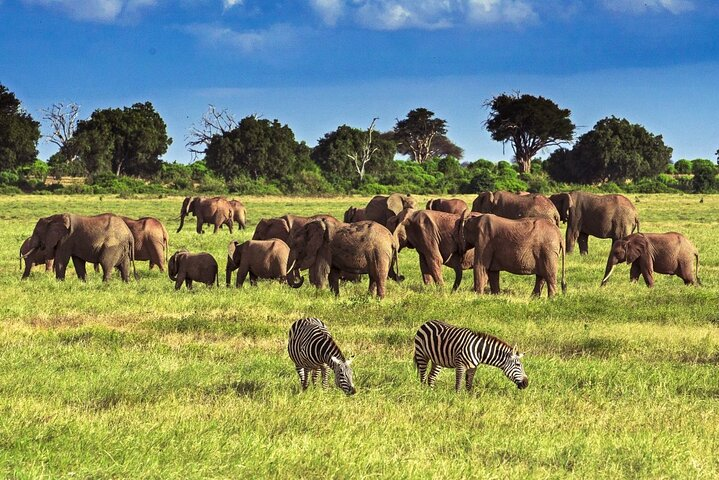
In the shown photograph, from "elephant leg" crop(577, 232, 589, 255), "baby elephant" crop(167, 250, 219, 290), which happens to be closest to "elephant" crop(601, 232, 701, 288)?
"elephant leg" crop(577, 232, 589, 255)

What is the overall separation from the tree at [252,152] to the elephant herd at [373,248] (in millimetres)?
56920

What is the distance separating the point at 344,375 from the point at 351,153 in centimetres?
8272

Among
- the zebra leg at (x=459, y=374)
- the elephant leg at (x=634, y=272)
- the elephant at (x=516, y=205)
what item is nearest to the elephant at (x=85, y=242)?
the elephant at (x=516, y=205)

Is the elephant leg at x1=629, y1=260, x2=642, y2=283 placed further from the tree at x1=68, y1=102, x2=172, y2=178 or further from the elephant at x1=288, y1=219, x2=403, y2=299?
the tree at x1=68, y1=102, x2=172, y2=178

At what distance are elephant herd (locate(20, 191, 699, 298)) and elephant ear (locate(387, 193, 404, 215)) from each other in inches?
1.4

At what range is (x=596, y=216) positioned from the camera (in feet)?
89.5

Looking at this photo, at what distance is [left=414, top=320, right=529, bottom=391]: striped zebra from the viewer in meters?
9.30

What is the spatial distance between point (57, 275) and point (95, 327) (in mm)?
7127

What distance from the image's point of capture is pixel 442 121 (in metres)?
103

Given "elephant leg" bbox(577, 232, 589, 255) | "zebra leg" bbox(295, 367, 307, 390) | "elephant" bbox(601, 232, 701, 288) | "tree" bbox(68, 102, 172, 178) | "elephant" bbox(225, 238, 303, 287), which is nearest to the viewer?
"zebra leg" bbox(295, 367, 307, 390)

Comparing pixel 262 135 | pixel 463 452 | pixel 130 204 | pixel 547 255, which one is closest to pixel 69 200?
pixel 130 204

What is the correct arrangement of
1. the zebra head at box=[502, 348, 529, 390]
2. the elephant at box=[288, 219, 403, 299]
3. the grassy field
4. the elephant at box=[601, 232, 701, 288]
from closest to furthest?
the grassy field < the zebra head at box=[502, 348, 529, 390] < the elephant at box=[288, 219, 403, 299] < the elephant at box=[601, 232, 701, 288]

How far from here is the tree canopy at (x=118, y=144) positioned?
3061 inches

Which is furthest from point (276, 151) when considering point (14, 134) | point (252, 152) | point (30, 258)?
point (30, 258)
